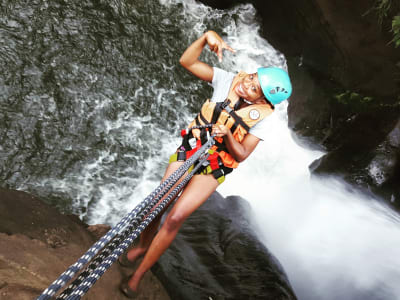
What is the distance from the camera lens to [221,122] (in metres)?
2.58

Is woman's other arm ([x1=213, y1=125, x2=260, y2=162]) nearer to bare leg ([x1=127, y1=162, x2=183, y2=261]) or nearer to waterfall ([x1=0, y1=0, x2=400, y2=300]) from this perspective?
bare leg ([x1=127, y1=162, x2=183, y2=261])

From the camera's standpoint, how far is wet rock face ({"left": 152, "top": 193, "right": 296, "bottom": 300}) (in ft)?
10.1

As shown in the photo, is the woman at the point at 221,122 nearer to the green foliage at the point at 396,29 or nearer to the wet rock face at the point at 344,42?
the green foliage at the point at 396,29

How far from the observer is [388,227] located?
4.59m

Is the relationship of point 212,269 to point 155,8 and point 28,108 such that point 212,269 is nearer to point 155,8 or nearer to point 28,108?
point 28,108

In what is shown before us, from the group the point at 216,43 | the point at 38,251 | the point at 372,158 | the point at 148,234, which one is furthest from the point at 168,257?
the point at 372,158

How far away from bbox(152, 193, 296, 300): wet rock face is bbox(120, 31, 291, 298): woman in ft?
2.04

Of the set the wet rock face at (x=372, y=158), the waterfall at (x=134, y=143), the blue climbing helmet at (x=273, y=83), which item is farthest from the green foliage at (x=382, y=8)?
A: the blue climbing helmet at (x=273, y=83)

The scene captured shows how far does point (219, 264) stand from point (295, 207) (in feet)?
7.43

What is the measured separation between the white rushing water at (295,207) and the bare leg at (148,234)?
4.24 feet

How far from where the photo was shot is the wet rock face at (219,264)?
3092 mm

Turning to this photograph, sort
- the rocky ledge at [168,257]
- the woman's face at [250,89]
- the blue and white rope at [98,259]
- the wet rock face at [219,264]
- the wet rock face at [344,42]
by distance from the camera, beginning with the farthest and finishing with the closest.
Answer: the wet rock face at [344,42], the wet rock face at [219,264], the woman's face at [250,89], the rocky ledge at [168,257], the blue and white rope at [98,259]

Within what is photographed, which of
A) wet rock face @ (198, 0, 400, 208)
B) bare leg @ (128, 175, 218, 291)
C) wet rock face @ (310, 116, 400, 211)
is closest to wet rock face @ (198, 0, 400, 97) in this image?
wet rock face @ (198, 0, 400, 208)

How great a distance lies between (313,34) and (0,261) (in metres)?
5.54
